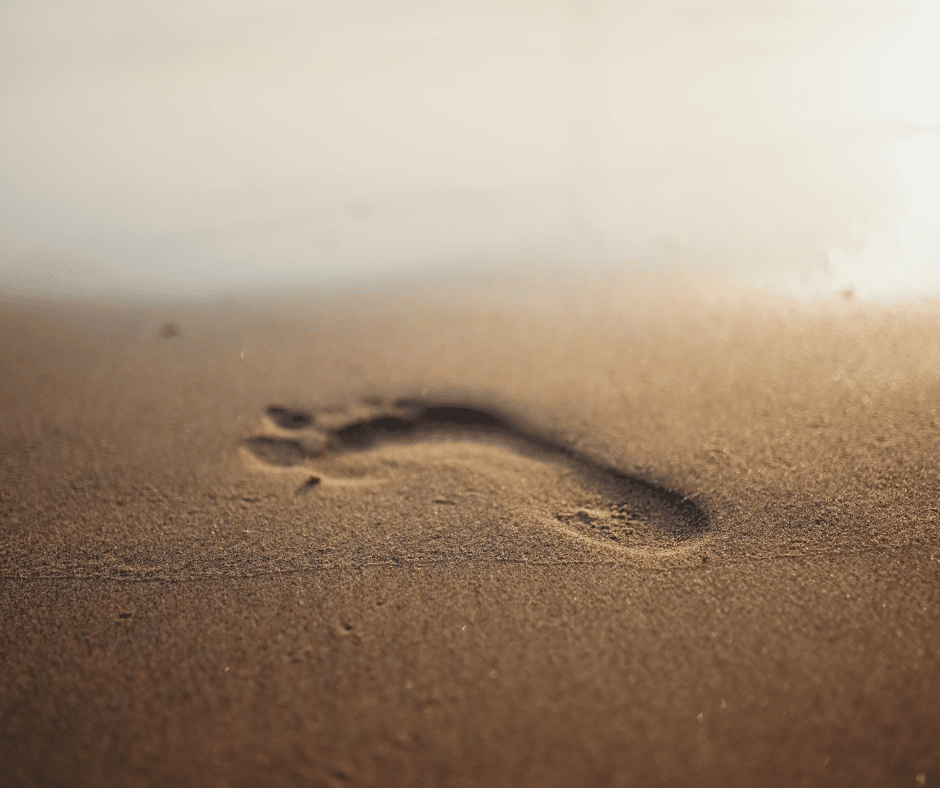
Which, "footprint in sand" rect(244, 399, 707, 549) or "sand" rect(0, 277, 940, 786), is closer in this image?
"sand" rect(0, 277, 940, 786)

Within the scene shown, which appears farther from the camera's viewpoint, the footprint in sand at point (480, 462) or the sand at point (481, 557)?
the footprint in sand at point (480, 462)

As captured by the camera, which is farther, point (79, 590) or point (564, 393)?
point (564, 393)

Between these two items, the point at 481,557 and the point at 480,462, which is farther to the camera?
the point at 480,462

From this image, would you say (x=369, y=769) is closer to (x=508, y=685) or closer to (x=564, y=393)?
(x=508, y=685)

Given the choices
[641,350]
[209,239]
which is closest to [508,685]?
[641,350]

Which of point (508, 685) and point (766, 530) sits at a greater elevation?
point (766, 530)
